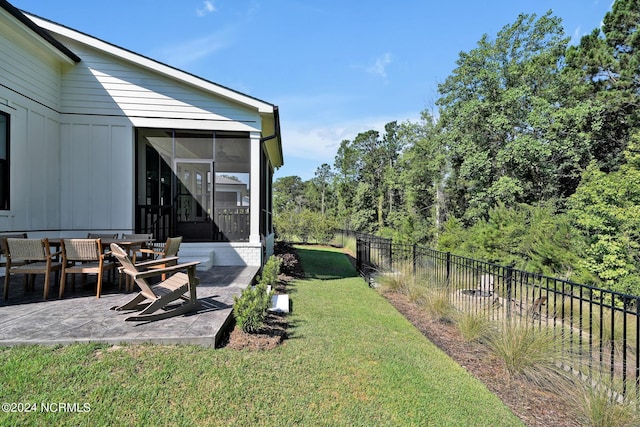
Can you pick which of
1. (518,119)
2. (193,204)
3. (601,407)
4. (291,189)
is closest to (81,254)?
(193,204)

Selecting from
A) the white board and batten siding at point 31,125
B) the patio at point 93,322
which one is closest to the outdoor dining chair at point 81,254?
the patio at point 93,322

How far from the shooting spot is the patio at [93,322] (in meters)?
3.29

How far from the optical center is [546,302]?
15.0 feet

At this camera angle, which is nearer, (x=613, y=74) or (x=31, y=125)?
(x=31, y=125)

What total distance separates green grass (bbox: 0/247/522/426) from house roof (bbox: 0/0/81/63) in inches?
247

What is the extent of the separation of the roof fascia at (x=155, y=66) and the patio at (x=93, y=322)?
4.91 meters

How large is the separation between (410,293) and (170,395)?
537 cm

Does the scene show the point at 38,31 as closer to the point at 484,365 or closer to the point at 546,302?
the point at 484,365

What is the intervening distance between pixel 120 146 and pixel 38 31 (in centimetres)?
258

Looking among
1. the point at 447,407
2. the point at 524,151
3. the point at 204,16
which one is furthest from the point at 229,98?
the point at 524,151

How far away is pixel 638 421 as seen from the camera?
2580 mm

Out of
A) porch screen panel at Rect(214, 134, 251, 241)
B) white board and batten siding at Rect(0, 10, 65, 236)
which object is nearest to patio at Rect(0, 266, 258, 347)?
white board and batten siding at Rect(0, 10, 65, 236)

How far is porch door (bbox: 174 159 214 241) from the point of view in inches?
333

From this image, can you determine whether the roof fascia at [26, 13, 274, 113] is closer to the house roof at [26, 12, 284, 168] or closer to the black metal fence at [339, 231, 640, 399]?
the house roof at [26, 12, 284, 168]
